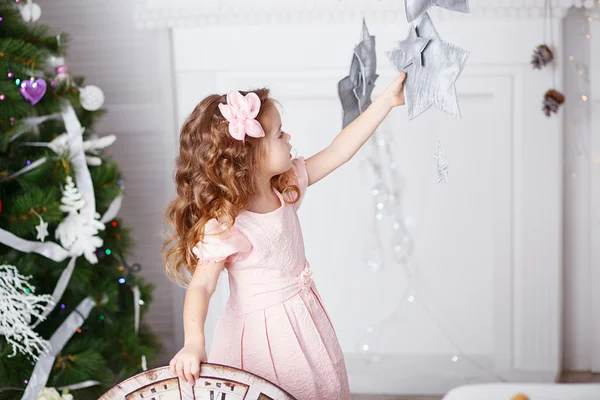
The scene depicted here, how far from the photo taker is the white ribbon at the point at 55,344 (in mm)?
1824

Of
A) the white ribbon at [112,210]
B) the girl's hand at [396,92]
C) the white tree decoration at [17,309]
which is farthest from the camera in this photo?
the white ribbon at [112,210]

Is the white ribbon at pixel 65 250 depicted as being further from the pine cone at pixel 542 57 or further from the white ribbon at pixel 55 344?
the pine cone at pixel 542 57

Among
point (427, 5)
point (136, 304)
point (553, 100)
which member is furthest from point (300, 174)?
point (553, 100)

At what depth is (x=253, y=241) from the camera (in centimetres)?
131

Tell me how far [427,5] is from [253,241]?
51cm

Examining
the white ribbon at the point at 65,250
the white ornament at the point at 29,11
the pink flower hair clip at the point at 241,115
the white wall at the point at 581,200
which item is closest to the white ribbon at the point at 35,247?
the white ribbon at the point at 65,250

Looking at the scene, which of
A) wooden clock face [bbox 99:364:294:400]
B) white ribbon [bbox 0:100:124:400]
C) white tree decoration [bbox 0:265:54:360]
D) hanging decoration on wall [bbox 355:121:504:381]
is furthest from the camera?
hanging decoration on wall [bbox 355:121:504:381]

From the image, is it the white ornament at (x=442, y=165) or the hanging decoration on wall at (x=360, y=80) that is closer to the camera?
the white ornament at (x=442, y=165)

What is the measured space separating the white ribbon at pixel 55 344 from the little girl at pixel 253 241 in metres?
0.67

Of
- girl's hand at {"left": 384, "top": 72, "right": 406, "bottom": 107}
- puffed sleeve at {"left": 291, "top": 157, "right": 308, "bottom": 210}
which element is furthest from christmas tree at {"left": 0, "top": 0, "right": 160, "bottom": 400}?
girl's hand at {"left": 384, "top": 72, "right": 406, "bottom": 107}

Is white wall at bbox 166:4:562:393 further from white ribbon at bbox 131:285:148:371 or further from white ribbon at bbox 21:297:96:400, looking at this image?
white ribbon at bbox 21:297:96:400

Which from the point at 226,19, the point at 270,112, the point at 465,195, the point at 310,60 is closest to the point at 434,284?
the point at 465,195

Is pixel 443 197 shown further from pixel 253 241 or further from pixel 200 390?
pixel 200 390

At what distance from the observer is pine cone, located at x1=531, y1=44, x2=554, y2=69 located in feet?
7.01
